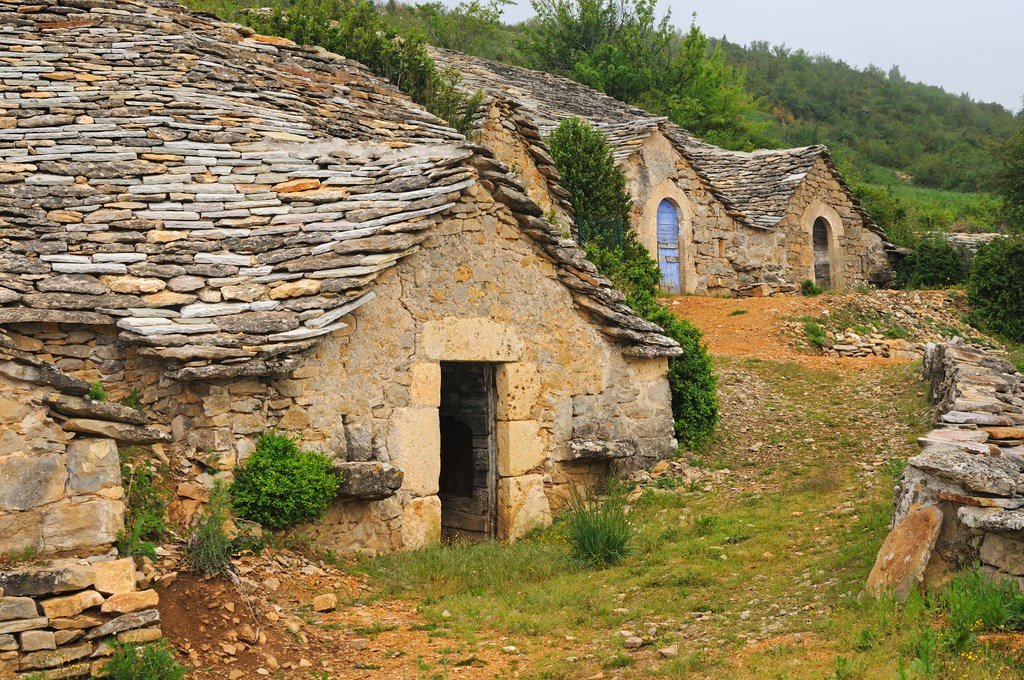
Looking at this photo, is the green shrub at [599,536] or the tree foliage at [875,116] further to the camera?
the tree foliage at [875,116]

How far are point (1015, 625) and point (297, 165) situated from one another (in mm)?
7298

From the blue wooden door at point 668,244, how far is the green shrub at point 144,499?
13.8 meters

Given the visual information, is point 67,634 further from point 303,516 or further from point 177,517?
point 303,516

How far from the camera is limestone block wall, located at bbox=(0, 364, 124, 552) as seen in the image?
5688mm

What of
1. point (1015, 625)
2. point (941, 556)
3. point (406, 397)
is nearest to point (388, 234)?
point (406, 397)

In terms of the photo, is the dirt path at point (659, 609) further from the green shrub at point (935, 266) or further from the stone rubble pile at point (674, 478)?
the green shrub at point (935, 266)

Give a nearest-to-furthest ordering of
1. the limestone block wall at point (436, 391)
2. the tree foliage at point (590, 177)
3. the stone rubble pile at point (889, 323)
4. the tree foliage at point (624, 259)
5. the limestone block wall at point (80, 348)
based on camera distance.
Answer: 1. the limestone block wall at point (80, 348)
2. the limestone block wall at point (436, 391)
3. the tree foliage at point (624, 259)
4. the stone rubble pile at point (889, 323)
5. the tree foliage at point (590, 177)

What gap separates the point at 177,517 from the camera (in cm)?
696

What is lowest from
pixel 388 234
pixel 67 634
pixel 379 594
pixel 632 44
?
pixel 379 594

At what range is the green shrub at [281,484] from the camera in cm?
732

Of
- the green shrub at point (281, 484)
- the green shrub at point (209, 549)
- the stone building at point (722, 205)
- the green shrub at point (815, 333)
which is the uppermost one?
the stone building at point (722, 205)

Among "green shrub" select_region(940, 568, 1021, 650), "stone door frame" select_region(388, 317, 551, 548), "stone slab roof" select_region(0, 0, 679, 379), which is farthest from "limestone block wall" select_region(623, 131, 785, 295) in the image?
"green shrub" select_region(940, 568, 1021, 650)

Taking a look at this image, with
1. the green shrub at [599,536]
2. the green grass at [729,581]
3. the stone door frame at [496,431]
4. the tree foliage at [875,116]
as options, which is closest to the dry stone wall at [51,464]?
the green grass at [729,581]

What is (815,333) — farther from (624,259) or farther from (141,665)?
(141,665)
